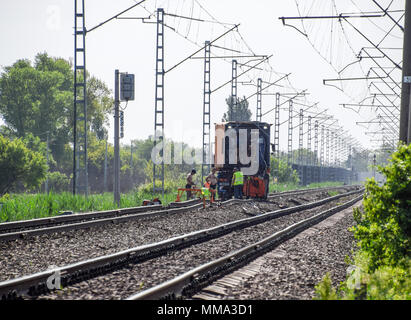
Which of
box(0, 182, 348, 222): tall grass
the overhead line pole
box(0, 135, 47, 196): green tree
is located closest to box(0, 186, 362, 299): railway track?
the overhead line pole

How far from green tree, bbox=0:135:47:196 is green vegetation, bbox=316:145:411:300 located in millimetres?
32014

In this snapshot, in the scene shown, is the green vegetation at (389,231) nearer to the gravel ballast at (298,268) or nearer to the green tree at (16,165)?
the gravel ballast at (298,268)

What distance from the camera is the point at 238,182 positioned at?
71.1 feet

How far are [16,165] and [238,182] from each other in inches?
822

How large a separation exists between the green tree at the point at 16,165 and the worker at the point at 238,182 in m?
20.1

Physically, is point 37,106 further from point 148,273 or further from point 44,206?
point 148,273

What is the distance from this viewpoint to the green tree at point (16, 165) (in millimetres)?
34688

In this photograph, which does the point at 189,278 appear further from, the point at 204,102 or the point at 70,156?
the point at 70,156

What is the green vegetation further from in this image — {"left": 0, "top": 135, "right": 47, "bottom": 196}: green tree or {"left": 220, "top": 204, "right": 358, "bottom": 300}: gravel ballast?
{"left": 0, "top": 135, "right": 47, "bottom": 196}: green tree

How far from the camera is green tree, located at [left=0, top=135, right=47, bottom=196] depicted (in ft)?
114

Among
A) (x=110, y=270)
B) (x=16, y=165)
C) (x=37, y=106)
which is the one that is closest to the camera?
(x=110, y=270)

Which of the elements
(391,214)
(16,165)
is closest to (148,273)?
(391,214)

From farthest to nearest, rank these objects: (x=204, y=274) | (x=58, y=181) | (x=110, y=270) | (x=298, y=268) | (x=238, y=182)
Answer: (x=58, y=181) → (x=238, y=182) → (x=298, y=268) → (x=110, y=270) → (x=204, y=274)
